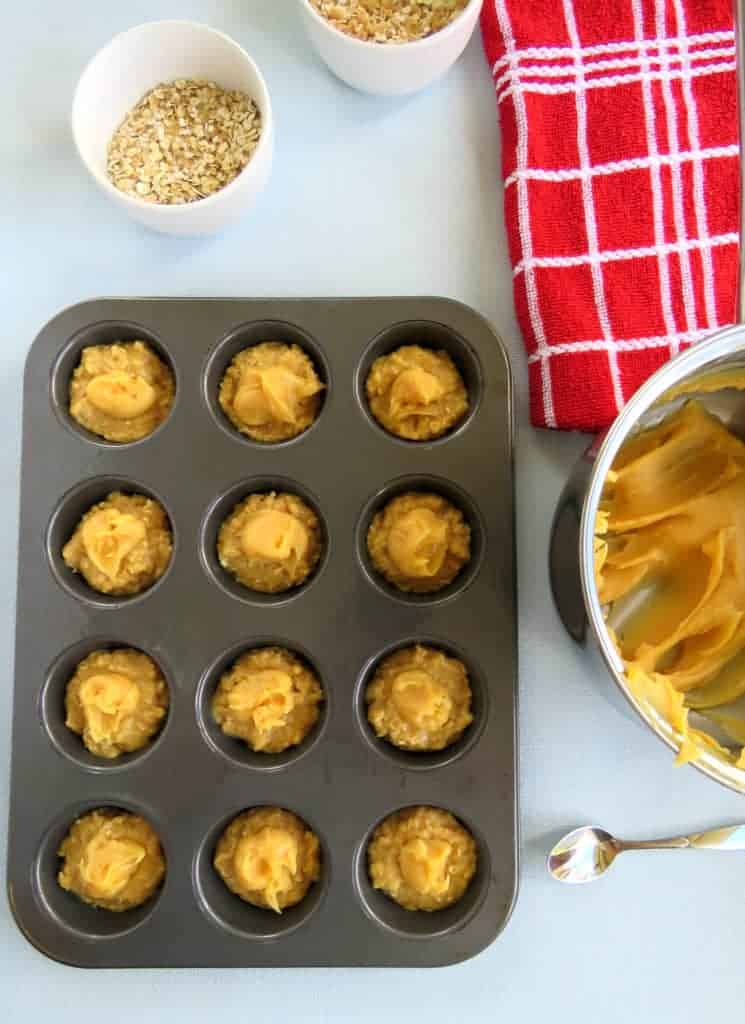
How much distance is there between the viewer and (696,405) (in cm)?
107

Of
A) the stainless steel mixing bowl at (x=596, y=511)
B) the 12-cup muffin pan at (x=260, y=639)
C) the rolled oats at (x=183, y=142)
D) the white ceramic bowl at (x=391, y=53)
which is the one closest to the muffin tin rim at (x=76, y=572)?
the 12-cup muffin pan at (x=260, y=639)

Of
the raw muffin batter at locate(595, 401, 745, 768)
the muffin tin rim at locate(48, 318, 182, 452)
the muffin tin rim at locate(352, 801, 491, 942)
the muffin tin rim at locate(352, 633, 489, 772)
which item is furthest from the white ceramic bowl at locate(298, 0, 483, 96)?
the muffin tin rim at locate(352, 801, 491, 942)

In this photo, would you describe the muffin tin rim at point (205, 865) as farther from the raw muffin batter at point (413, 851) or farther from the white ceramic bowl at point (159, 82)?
the white ceramic bowl at point (159, 82)

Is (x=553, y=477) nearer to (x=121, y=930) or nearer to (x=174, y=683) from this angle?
(x=174, y=683)

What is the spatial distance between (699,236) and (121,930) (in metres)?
1.05

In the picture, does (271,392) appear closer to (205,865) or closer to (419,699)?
(419,699)

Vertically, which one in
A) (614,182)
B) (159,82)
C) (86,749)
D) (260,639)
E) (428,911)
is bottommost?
(428,911)

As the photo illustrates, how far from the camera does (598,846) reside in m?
1.16

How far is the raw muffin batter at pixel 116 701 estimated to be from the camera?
3.55 feet

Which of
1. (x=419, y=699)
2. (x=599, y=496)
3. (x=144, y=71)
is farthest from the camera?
(x=144, y=71)

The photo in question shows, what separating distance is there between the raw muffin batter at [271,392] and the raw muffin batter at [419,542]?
0.15m

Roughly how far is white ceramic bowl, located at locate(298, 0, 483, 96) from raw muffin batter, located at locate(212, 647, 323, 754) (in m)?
0.69

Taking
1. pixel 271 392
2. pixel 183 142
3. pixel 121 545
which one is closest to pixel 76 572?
pixel 121 545

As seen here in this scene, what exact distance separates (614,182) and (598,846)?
796 millimetres
